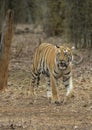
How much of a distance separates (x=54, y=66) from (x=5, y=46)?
1.82 m

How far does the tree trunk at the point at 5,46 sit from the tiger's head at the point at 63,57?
A: 186cm

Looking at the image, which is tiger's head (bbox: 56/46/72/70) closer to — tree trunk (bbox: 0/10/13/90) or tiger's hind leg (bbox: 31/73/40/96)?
tiger's hind leg (bbox: 31/73/40/96)

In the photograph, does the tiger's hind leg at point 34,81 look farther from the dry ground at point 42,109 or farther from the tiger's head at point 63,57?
the tiger's head at point 63,57

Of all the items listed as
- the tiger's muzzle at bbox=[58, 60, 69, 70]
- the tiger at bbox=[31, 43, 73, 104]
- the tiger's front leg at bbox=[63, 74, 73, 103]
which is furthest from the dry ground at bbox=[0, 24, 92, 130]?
the tiger's muzzle at bbox=[58, 60, 69, 70]

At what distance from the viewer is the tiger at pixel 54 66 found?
10.1 metres

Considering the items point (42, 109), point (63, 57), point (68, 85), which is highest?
point (63, 57)

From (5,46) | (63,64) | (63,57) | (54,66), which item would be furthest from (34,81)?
(63,57)

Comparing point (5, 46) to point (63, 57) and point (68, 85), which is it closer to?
point (68, 85)

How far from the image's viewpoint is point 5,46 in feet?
38.8

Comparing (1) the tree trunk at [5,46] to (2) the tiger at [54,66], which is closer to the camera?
(2) the tiger at [54,66]

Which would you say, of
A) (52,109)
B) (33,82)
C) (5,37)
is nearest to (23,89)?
(33,82)

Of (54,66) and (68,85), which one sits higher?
(54,66)

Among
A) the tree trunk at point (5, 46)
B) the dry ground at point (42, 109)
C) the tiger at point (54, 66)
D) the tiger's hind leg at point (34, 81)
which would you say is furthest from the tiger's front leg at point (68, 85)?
the tree trunk at point (5, 46)

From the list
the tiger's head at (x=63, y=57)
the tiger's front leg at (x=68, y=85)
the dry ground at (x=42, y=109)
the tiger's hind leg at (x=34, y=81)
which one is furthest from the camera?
the tiger's hind leg at (x=34, y=81)
